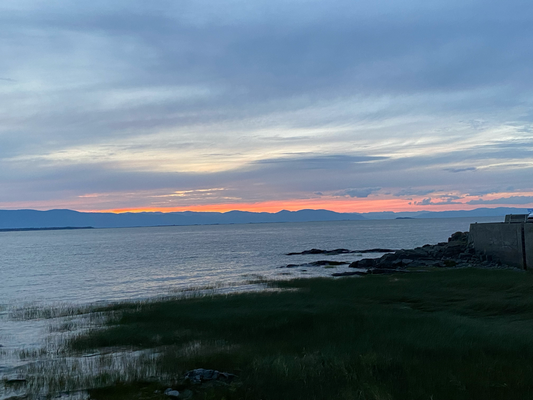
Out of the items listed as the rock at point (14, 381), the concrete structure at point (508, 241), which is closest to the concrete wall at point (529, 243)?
the concrete structure at point (508, 241)

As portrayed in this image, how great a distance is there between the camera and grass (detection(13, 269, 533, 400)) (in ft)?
34.7

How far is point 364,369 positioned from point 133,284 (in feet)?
111

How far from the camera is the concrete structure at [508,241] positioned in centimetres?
3447

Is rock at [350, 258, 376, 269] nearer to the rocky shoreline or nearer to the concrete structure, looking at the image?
the rocky shoreline

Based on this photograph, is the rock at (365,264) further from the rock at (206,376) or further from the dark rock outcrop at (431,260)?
the rock at (206,376)

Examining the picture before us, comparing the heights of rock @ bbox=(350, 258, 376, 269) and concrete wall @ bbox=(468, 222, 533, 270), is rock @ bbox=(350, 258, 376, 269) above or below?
below

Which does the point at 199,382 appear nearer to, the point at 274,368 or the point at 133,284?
the point at 274,368

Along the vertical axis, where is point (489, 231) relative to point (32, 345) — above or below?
above

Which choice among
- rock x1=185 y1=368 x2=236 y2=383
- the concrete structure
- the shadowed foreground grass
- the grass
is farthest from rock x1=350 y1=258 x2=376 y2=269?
rock x1=185 y1=368 x2=236 y2=383

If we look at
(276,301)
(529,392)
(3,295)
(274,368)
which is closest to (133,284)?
(3,295)

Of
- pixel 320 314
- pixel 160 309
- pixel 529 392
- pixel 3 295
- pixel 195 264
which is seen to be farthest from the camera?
pixel 195 264

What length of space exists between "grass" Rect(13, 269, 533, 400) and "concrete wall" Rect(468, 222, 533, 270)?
809cm

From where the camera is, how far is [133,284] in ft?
136

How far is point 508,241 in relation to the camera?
124ft
